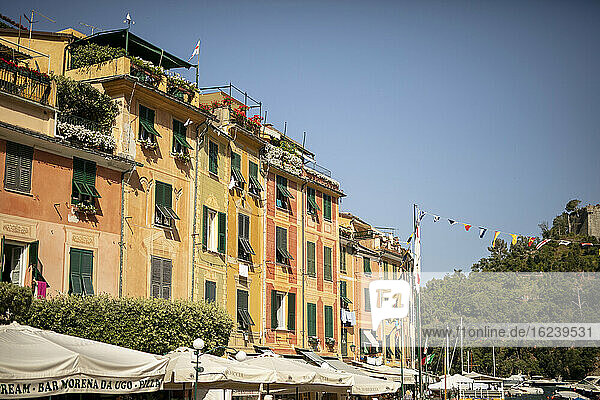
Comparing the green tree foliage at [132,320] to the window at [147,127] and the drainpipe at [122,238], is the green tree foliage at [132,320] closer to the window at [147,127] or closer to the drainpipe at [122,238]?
the drainpipe at [122,238]

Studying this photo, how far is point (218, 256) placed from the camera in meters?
27.6

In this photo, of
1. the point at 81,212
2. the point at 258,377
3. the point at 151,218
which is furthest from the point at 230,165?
the point at 258,377

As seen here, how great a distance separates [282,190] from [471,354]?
44793mm

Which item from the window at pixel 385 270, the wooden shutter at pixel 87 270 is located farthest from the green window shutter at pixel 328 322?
the wooden shutter at pixel 87 270

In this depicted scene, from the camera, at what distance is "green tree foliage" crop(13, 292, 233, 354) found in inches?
750

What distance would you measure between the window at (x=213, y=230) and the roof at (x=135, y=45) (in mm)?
5627

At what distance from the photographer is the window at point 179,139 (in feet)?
83.9

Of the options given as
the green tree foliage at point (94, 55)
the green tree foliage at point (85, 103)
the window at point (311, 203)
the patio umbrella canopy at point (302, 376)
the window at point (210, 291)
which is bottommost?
the patio umbrella canopy at point (302, 376)

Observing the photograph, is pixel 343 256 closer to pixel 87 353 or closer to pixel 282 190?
pixel 282 190

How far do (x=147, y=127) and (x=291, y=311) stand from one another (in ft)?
39.8

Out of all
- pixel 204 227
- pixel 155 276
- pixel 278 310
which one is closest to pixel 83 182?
pixel 155 276

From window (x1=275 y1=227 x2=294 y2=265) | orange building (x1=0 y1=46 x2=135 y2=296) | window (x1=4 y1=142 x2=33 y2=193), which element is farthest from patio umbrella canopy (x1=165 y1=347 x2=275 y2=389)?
window (x1=275 y1=227 x2=294 y2=265)

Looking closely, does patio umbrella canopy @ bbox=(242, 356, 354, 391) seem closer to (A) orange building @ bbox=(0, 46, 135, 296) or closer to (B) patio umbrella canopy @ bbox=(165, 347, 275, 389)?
(B) patio umbrella canopy @ bbox=(165, 347, 275, 389)

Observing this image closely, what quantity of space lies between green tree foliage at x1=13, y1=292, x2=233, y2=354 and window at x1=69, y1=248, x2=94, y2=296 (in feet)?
2.10
